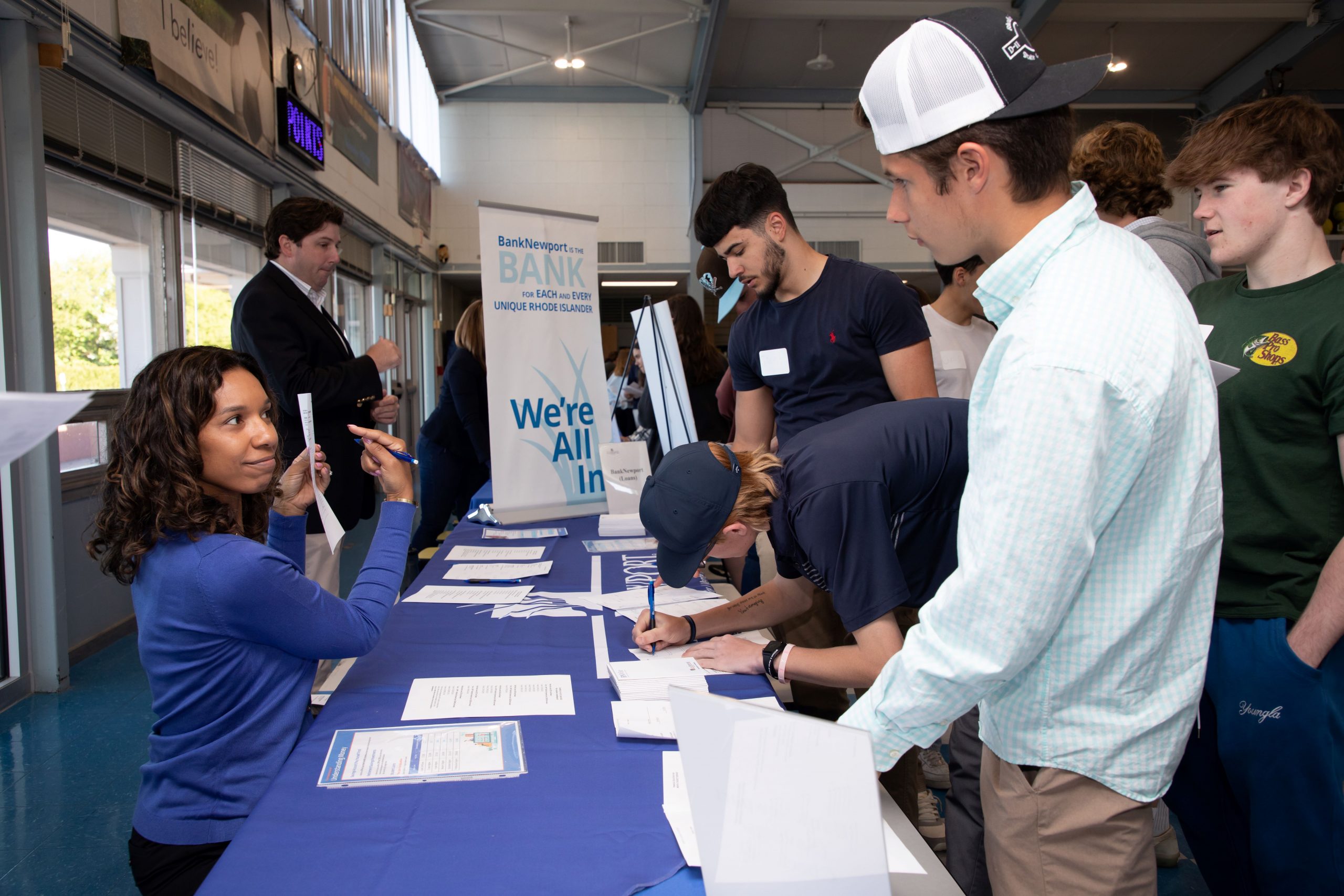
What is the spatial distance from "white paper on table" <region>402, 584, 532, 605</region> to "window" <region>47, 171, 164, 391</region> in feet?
6.38

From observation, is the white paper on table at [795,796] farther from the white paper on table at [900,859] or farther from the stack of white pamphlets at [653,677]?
the stack of white pamphlets at [653,677]

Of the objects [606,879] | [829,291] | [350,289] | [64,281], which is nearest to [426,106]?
[350,289]

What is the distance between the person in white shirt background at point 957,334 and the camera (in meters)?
2.48

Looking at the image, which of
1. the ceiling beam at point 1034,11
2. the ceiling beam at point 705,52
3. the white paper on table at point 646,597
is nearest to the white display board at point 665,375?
the white paper on table at point 646,597

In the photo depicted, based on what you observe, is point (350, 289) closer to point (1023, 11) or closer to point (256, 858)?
point (1023, 11)

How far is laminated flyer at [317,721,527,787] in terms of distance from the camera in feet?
3.47

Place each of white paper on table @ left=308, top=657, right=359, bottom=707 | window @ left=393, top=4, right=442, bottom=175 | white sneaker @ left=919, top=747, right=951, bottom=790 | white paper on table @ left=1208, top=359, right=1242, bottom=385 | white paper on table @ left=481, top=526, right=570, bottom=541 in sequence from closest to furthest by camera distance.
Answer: white paper on table @ left=1208, top=359, right=1242, bottom=385, white paper on table @ left=308, top=657, right=359, bottom=707, white sneaker @ left=919, top=747, right=951, bottom=790, white paper on table @ left=481, top=526, right=570, bottom=541, window @ left=393, top=4, right=442, bottom=175

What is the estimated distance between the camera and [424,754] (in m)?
1.11

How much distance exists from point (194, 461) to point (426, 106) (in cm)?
890

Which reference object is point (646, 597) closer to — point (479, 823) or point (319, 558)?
point (479, 823)

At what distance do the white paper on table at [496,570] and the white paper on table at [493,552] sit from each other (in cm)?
6

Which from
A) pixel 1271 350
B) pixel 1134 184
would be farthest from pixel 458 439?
pixel 1271 350

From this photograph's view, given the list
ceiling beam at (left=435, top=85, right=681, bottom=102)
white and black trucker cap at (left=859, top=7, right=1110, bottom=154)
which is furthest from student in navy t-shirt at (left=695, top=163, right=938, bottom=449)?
ceiling beam at (left=435, top=85, right=681, bottom=102)

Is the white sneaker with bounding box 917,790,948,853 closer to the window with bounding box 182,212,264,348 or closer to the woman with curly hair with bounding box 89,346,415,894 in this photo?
the woman with curly hair with bounding box 89,346,415,894
